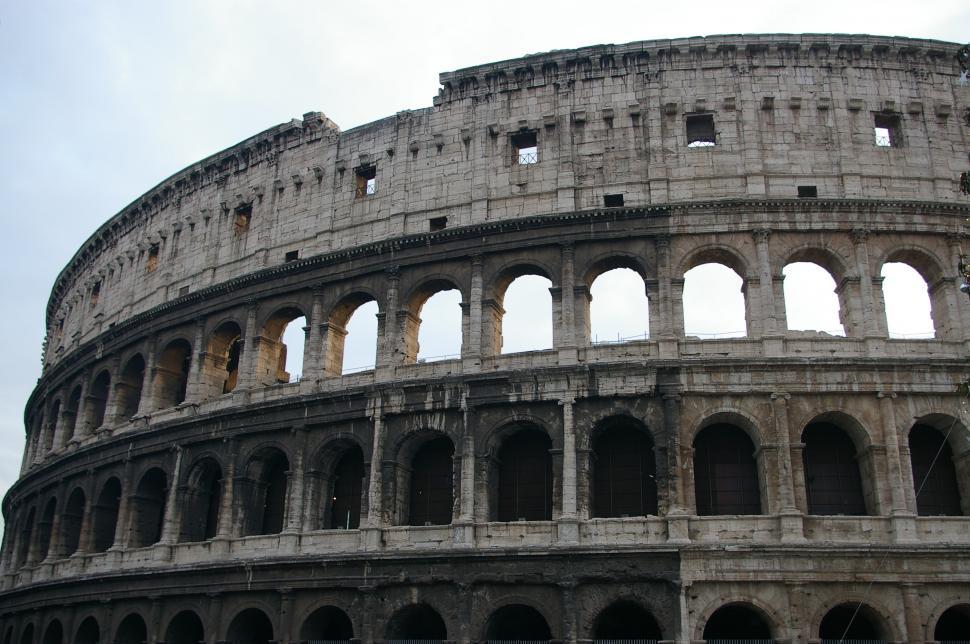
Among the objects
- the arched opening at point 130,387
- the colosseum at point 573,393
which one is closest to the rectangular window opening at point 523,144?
the colosseum at point 573,393

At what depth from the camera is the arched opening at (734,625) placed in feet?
66.9

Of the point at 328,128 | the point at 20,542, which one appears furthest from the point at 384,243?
the point at 20,542

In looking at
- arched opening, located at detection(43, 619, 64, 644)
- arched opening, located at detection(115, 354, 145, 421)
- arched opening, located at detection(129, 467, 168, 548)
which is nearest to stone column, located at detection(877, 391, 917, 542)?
arched opening, located at detection(129, 467, 168, 548)

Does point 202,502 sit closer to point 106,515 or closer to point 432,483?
point 106,515

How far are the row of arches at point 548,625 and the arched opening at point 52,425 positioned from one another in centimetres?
1186

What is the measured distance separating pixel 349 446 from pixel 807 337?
11.8 metres

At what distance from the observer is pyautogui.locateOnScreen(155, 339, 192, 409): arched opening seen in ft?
97.2

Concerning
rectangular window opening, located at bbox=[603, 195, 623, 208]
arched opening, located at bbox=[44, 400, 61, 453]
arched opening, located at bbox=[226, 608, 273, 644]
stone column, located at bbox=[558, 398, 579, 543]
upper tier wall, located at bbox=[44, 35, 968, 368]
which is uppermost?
upper tier wall, located at bbox=[44, 35, 968, 368]

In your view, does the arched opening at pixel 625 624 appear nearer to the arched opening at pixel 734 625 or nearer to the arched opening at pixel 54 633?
the arched opening at pixel 734 625

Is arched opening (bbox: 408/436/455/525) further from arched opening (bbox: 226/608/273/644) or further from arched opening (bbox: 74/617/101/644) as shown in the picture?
arched opening (bbox: 74/617/101/644)

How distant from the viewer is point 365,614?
2186cm

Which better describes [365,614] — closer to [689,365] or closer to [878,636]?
[689,365]

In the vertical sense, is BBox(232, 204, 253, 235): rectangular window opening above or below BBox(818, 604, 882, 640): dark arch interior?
above

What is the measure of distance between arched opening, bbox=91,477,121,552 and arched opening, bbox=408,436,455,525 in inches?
431
